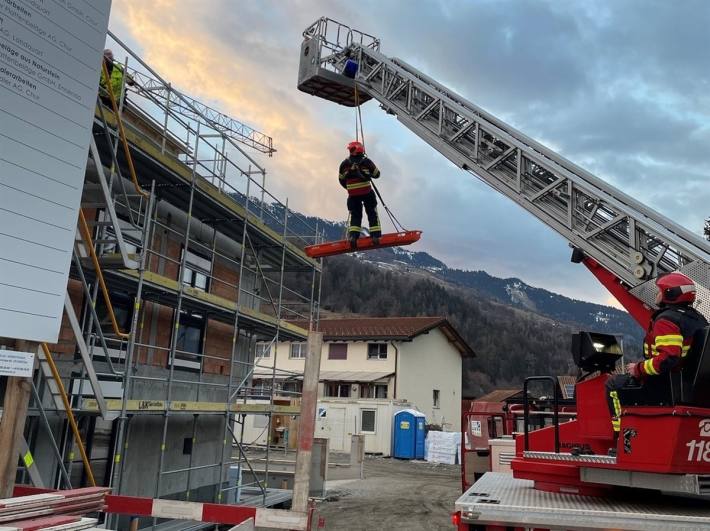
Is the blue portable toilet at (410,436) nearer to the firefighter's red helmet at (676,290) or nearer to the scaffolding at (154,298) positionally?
the scaffolding at (154,298)

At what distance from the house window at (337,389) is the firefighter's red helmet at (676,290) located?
34.3 meters

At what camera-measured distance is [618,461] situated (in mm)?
5699

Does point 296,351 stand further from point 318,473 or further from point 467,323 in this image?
point 467,323

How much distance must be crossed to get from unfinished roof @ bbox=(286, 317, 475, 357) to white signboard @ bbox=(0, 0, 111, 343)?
31.5m

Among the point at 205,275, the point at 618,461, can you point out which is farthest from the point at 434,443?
the point at 618,461

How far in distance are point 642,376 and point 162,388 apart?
1046cm

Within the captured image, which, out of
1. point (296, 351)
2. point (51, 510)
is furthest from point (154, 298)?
point (296, 351)

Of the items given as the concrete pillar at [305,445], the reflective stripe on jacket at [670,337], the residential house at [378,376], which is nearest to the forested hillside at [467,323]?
the residential house at [378,376]

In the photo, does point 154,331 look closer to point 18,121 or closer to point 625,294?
point 18,121

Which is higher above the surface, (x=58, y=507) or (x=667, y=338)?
(x=667, y=338)

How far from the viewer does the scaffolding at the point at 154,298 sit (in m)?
9.47

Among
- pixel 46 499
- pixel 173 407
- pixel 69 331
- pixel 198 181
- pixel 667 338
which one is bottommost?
pixel 46 499

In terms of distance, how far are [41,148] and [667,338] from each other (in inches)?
258

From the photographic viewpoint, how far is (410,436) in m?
33.6
